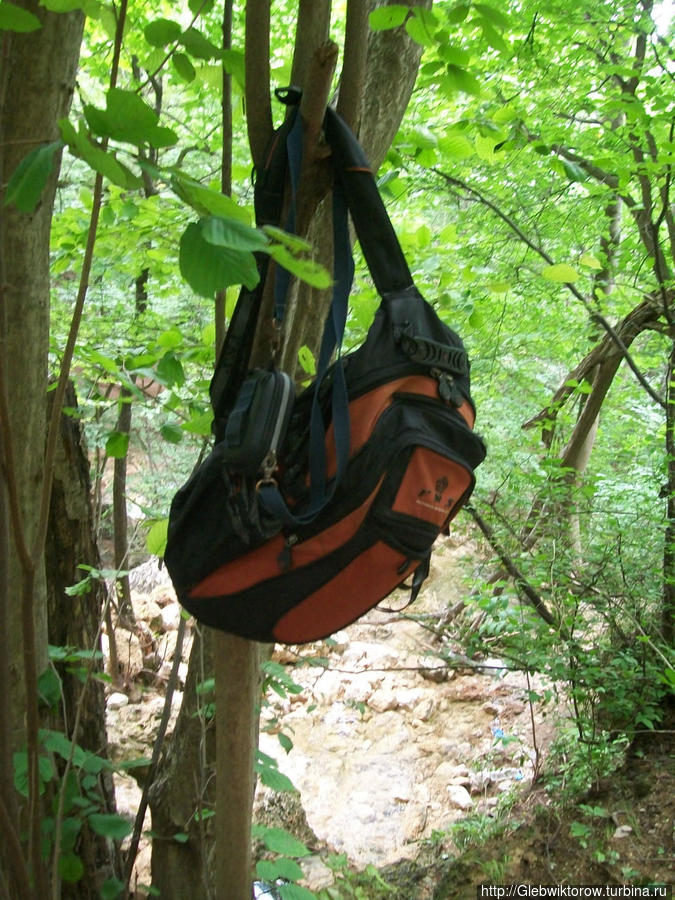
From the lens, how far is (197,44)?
1.11 m

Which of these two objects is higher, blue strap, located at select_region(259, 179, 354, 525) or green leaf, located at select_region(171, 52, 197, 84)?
green leaf, located at select_region(171, 52, 197, 84)

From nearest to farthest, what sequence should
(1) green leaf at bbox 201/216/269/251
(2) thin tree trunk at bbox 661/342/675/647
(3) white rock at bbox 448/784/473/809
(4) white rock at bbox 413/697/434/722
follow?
(1) green leaf at bbox 201/216/269/251 → (2) thin tree trunk at bbox 661/342/675/647 → (3) white rock at bbox 448/784/473/809 → (4) white rock at bbox 413/697/434/722

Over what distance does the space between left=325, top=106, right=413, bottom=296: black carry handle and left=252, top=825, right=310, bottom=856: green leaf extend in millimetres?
1037

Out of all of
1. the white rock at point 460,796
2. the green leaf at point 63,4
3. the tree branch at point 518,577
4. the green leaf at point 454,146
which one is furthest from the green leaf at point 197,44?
the white rock at point 460,796

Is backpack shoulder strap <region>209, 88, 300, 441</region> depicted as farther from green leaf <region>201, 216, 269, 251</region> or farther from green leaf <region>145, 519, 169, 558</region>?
green leaf <region>145, 519, 169, 558</region>

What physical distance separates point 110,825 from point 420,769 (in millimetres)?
3888

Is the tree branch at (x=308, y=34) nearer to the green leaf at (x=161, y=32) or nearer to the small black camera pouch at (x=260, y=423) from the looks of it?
the green leaf at (x=161, y=32)

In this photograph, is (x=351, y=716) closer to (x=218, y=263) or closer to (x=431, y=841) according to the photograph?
(x=431, y=841)

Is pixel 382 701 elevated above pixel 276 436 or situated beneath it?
situated beneath

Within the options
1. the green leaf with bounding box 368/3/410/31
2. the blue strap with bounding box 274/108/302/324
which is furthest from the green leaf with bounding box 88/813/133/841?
the green leaf with bounding box 368/3/410/31

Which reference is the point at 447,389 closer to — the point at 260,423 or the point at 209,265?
the point at 260,423

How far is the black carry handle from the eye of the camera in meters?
0.93

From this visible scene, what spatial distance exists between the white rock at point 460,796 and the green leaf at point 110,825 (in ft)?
11.2

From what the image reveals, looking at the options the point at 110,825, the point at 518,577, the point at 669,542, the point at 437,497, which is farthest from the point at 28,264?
the point at 669,542
